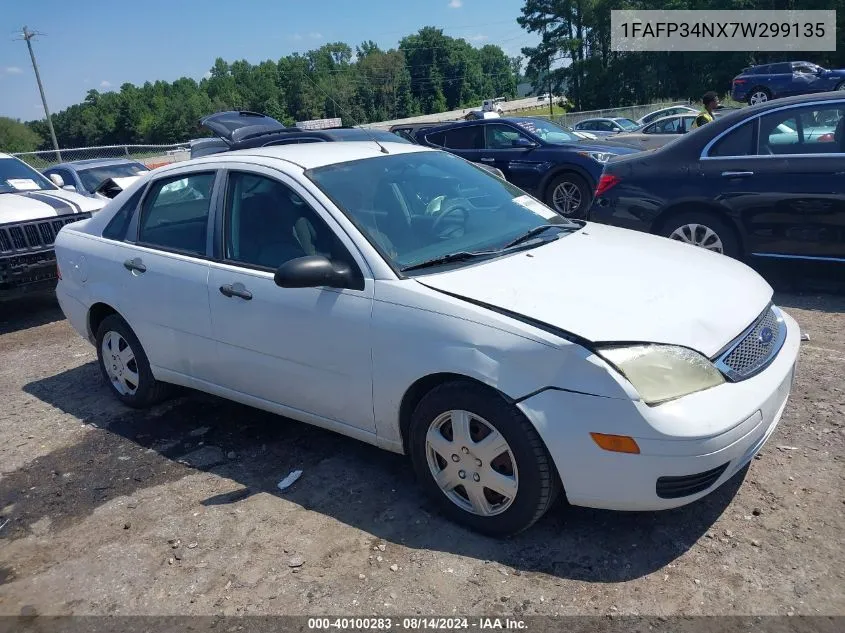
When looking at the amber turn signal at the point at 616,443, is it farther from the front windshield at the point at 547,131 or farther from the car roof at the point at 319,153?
the front windshield at the point at 547,131

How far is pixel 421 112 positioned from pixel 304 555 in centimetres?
8660

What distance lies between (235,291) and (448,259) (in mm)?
1201

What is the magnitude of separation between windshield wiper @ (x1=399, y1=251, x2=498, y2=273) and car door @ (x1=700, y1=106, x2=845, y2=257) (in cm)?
361

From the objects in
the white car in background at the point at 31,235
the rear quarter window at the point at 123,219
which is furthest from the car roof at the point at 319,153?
the white car in background at the point at 31,235

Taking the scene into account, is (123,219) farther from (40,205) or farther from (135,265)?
(40,205)

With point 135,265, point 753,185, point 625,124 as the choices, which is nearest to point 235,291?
point 135,265

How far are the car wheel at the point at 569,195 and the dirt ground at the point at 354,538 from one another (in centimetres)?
614

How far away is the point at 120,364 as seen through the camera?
4.92 m

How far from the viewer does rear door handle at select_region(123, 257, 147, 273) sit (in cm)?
448

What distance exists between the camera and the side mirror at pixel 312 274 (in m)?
3.32

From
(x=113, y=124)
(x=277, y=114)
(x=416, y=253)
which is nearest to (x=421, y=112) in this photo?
(x=113, y=124)

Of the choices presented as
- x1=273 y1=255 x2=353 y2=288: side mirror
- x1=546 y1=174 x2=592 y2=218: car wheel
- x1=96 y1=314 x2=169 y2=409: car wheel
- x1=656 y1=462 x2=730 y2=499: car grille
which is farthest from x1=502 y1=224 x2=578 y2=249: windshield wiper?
x1=546 y1=174 x2=592 y2=218: car wheel

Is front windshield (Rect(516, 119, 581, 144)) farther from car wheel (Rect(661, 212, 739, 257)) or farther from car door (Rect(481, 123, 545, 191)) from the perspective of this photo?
car wheel (Rect(661, 212, 739, 257))

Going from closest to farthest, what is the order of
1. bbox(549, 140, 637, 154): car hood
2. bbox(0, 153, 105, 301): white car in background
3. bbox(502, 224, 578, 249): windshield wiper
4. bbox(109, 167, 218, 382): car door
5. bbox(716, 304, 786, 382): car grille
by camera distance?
bbox(716, 304, 786, 382): car grille, bbox(502, 224, 578, 249): windshield wiper, bbox(109, 167, 218, 382): car door, bbox(0, 153, 105, 301): white car in background, bbox(549, 140, 637, 154): car hood
